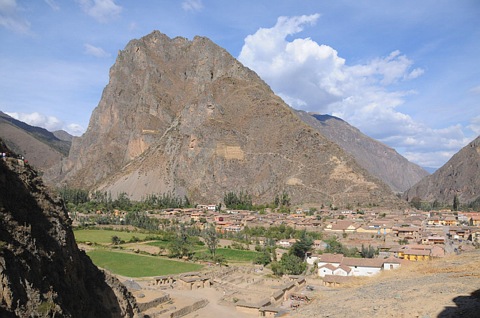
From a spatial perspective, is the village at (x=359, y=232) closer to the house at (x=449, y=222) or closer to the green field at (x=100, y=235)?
the house at (x=449, y=222)

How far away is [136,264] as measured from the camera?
51.4m

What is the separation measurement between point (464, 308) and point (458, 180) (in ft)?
581

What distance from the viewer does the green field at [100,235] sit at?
220 feet

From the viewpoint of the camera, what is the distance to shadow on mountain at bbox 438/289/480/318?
45.3 ft

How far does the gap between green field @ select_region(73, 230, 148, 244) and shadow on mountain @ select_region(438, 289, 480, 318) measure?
58.7m

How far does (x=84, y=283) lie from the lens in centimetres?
1927

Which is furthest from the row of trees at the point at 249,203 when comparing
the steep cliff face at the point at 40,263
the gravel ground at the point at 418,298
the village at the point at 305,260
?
the steep cliff face at the point at 40,263

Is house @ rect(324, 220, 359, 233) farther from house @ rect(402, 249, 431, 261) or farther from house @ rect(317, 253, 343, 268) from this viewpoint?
house @ rect(317, 253, 343, 268)

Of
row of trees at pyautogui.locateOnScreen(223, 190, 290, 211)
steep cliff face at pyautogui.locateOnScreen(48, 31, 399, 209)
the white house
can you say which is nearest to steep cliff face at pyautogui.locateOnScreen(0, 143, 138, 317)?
the white house

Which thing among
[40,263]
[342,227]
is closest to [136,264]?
[342,227]

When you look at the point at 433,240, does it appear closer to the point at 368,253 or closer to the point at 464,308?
the point at 368,253

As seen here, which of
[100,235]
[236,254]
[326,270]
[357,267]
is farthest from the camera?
[100,235]

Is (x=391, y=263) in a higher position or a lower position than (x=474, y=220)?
lower

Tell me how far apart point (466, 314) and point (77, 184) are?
177 metres
